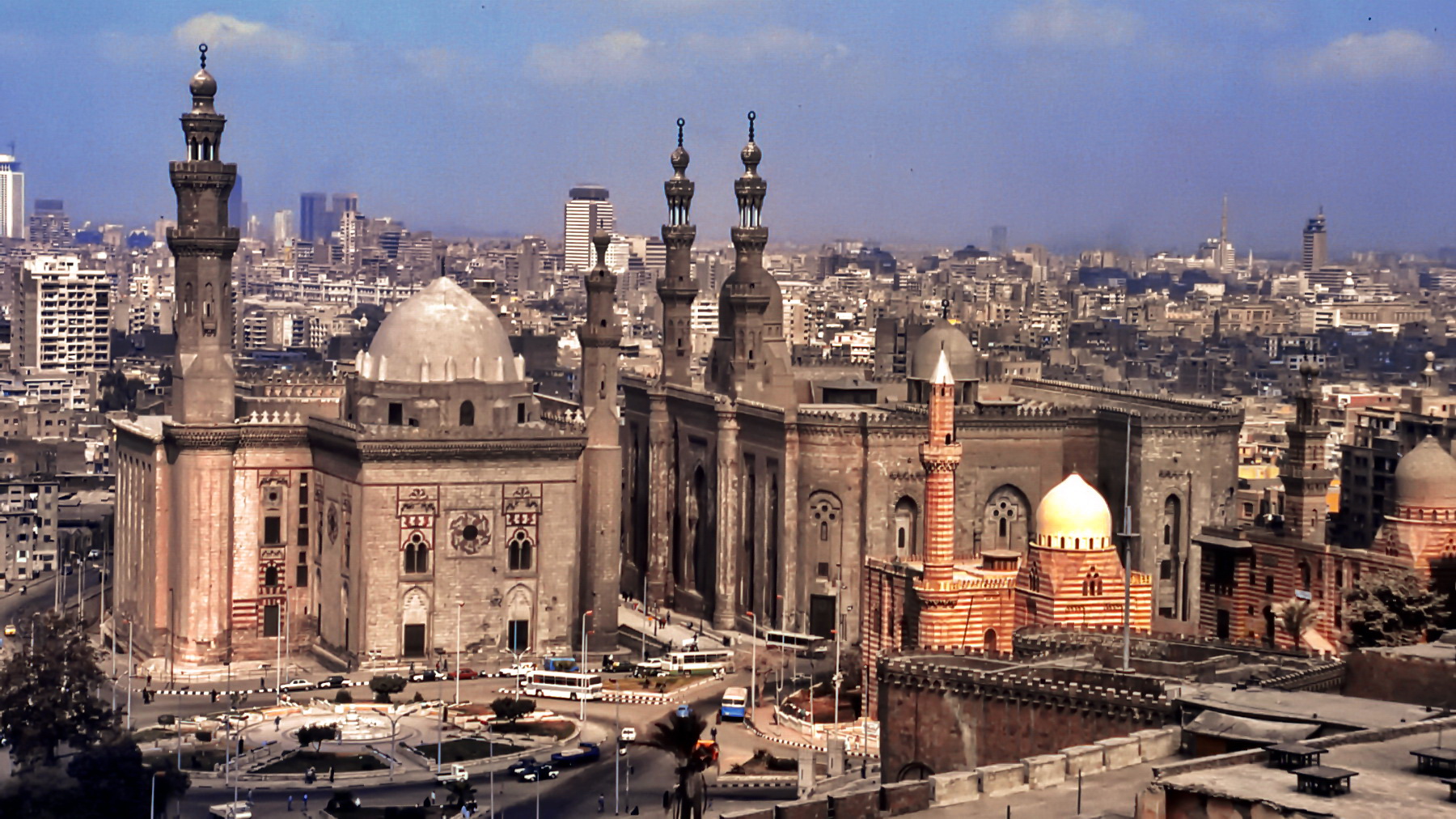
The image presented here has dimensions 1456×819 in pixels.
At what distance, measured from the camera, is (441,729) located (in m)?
66.1

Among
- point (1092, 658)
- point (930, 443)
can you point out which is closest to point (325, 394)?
point (930, 443)

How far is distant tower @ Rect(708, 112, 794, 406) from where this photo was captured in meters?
83.2

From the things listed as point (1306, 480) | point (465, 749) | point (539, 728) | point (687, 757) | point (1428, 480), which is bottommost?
point (465, 749)

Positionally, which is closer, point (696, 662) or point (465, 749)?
point (465, 749)

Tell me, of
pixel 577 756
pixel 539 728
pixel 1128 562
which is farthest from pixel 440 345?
pixel 1128 562

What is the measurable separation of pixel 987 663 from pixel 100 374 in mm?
126565

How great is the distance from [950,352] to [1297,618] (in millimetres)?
22550

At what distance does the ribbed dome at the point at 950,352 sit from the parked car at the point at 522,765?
A: 23097 millimetres

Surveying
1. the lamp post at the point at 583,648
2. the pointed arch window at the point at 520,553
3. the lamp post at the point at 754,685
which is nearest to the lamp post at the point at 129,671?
the pointed arch window at the point at 520,553

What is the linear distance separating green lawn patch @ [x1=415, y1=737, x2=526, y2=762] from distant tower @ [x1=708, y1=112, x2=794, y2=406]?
19862 millimetres

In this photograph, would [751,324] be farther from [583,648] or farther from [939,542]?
[939,542]

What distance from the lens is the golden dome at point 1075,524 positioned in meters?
63.0

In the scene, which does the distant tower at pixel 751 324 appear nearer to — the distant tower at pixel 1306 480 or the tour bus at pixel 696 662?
the tour bus at pixel 696 662

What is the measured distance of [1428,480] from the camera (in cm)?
6309
